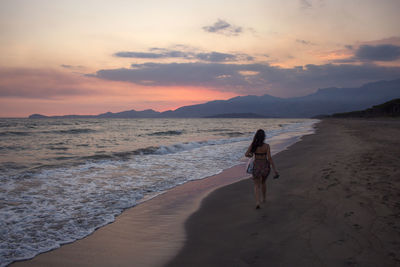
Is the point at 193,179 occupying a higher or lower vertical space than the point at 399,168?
lower

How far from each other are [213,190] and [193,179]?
203 centimetres

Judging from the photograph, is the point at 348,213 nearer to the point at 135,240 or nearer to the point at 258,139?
the point at 258,139

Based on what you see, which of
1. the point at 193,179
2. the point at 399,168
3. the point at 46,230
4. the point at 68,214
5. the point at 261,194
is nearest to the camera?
the point at 46,230

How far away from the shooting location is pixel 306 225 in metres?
5.07

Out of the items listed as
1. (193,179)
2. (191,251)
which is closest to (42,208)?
(191,251)

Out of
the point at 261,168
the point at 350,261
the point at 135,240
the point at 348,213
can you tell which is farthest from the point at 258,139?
the point at 135,240

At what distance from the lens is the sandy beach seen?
4074 millimetres

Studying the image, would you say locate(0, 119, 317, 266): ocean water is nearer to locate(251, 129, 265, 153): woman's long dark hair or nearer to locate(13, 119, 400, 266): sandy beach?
locate(13, 119, 400, 266): sandy beach

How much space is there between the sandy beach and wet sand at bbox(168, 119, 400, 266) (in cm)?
1

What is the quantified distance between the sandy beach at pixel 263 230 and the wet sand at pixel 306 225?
1 centimetres

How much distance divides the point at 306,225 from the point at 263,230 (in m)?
0.85

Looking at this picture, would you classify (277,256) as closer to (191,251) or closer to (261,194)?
(191,251)

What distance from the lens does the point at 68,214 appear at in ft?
21.5

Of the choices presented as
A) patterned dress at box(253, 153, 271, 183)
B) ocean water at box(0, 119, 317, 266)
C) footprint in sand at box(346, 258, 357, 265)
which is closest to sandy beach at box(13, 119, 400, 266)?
footprint in sand at box(346, 258, 357, 265)
